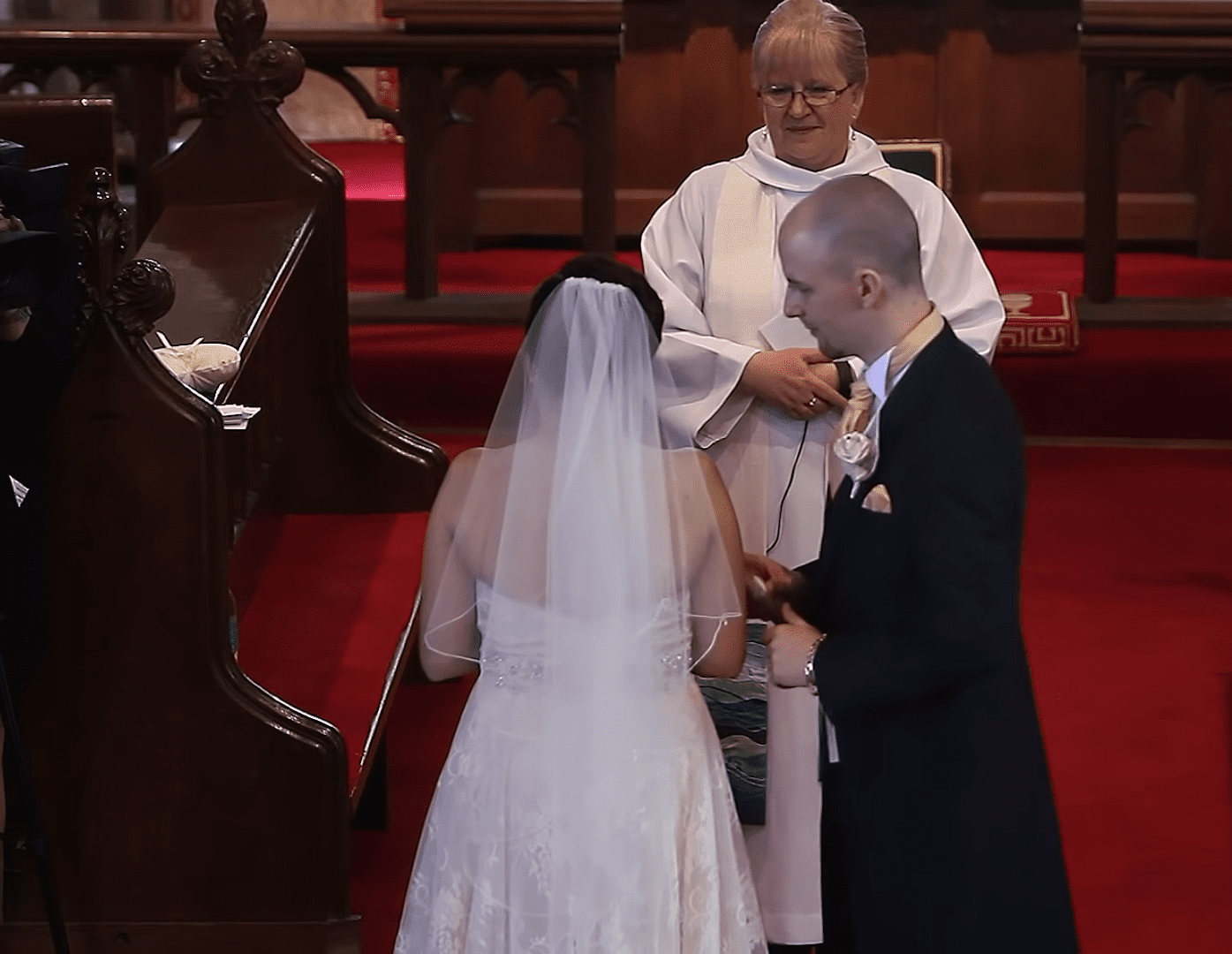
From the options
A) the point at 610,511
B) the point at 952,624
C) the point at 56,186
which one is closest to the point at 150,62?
the point at 56,186

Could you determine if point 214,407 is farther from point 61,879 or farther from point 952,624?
point 952,624

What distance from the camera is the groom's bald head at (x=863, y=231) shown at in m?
2.67

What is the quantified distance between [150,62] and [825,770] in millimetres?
5029

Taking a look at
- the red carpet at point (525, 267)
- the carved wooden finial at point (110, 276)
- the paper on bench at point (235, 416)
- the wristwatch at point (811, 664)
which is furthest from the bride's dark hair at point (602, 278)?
the red carpet at point (525, 267)

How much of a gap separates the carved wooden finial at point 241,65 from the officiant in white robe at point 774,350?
1309mm

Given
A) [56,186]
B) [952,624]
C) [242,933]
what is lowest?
[242,933]

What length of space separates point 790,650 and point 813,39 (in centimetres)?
123

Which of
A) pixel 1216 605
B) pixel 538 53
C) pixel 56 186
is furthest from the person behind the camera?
pixel 538 53

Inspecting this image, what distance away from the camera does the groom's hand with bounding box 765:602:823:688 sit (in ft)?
9.31

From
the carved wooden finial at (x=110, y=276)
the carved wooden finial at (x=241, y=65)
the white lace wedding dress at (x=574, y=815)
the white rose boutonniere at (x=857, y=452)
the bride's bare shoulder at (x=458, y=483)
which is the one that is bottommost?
the white lace wedding dress at (x=574, y=815)

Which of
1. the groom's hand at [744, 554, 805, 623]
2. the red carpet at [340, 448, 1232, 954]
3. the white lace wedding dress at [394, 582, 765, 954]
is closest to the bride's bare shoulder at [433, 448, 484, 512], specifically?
the white lace wedding dress at [394, 582, 765, 954]

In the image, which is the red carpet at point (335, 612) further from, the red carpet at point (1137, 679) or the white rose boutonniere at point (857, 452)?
the red carpet at point (1137, 679)

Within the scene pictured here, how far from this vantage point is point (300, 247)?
15.7 feet

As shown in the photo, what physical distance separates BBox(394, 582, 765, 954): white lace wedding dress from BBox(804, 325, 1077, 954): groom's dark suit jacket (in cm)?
28
